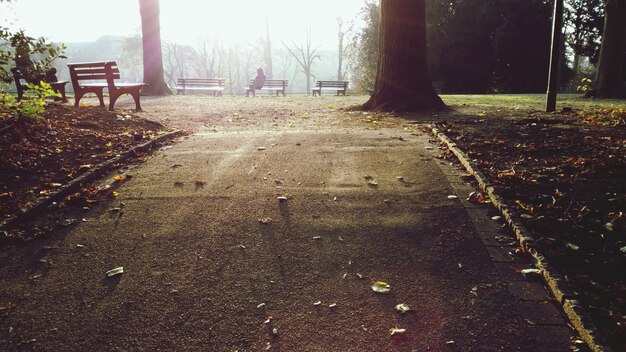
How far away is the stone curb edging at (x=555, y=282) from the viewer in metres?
2.28

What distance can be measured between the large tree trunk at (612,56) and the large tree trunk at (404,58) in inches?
327

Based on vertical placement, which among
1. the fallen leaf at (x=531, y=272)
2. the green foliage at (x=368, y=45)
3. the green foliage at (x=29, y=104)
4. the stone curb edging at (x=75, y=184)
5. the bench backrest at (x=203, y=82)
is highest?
the green foliage at (x=368, y=45)

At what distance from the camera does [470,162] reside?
480cm

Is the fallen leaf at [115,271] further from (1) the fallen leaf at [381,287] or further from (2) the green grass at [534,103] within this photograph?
(2) the green grass at [534,103]

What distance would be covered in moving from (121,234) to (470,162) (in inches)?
→ 145

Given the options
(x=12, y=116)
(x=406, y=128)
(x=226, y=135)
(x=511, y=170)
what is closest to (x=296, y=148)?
(x=226, y=135)

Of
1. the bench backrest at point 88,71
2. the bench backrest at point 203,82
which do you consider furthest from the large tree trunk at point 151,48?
the bench backrest at point 88,71

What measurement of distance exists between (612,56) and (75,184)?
16285mm

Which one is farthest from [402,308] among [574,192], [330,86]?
[330,86]

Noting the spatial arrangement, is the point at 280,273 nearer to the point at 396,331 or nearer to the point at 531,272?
the point at 396,331

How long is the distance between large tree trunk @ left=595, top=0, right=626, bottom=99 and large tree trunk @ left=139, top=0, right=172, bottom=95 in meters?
16.1

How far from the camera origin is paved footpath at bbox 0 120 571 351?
2461 millimetres

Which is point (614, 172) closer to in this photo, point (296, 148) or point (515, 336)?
point (515, 336)

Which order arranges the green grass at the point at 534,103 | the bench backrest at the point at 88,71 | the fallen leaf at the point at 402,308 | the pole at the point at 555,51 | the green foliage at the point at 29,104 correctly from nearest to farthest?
the fallen leaf at the point at 402,308
the green foliage at the point at 29,104
the pole at the point at 555,51
the bench backrest at the point at 88,71
the green grass at the point at 534,103
